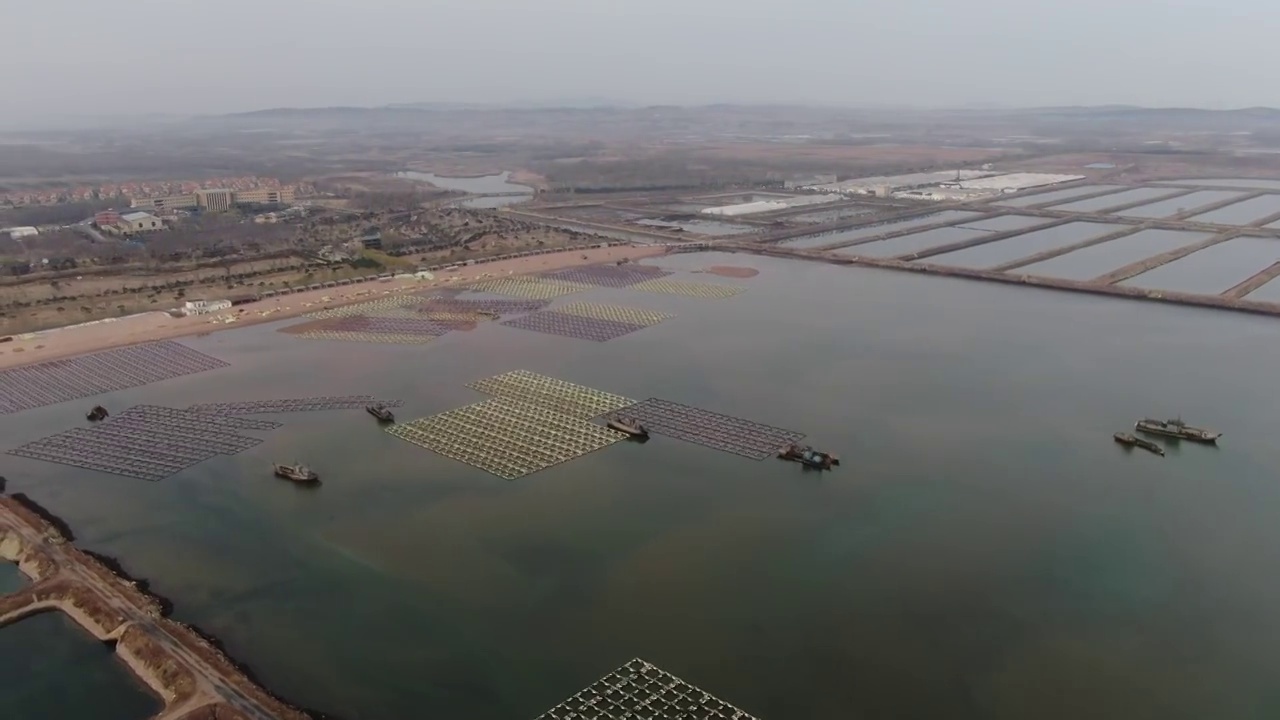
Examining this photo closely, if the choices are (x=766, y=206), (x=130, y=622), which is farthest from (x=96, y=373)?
(x=766, y=206)

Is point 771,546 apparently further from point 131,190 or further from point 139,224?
point 131,190

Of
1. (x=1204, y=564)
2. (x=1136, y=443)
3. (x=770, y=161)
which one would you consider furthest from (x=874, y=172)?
(x=1204, y=564)

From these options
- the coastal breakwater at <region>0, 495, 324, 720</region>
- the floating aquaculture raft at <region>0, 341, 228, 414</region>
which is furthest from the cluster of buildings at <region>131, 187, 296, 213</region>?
the coastal breakwater at <region>0, 495, 324, 720</region>

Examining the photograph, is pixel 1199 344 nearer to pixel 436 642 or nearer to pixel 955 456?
pixel 955 456

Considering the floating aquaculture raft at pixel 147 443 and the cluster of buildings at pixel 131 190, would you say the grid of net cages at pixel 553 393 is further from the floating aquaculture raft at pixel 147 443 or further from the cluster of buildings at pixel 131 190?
the cluster of buildings at pixel 131 190

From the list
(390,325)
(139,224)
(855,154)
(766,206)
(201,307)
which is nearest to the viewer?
(390,325)

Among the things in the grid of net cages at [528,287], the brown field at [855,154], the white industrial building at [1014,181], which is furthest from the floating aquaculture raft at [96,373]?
the brown field at [855,154]

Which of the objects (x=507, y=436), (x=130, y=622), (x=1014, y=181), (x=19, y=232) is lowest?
(x=130, y=622)

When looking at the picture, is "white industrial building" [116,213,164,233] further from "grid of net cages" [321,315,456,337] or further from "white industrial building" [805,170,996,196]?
"white industrial building" [805,170,996,196]
